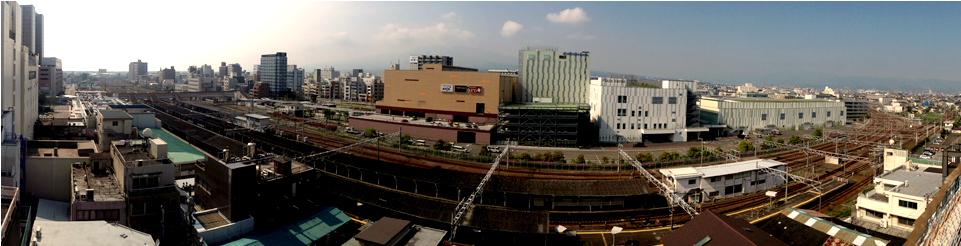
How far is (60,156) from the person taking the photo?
14.8m

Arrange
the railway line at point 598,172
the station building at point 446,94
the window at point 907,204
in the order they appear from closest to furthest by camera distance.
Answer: the window at point 907,204
the railway line at point 598,172
the station building at point 446,94

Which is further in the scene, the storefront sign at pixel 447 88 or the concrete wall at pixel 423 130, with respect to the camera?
the storefront sign at pixel 447 88

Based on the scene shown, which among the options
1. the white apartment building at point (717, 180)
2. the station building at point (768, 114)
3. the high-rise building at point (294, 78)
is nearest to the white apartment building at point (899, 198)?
the white apartment building at point (717, 180)

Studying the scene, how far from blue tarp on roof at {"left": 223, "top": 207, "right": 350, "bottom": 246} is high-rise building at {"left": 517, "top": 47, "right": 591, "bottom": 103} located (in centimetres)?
2501

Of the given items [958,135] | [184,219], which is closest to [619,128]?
[184,219]

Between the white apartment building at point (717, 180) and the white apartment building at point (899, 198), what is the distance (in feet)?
10.4

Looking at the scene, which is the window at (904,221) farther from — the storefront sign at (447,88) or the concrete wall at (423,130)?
the storefront sign at (447,88)

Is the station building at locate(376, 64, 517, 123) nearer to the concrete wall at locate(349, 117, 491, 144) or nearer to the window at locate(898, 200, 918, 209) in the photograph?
the concrete wall at locate(349, 117, 491, 144)

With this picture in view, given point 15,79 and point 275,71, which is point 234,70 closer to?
point 275,71

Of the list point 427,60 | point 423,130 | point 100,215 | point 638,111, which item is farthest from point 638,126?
point 427,60

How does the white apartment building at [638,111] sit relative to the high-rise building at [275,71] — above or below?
below

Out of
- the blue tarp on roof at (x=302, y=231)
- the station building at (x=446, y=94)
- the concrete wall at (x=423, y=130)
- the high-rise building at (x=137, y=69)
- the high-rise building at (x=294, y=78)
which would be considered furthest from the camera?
the high-rise building at (x=137, y=69)

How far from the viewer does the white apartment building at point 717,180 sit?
55.7 ft

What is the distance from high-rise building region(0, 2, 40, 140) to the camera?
15.8 m
